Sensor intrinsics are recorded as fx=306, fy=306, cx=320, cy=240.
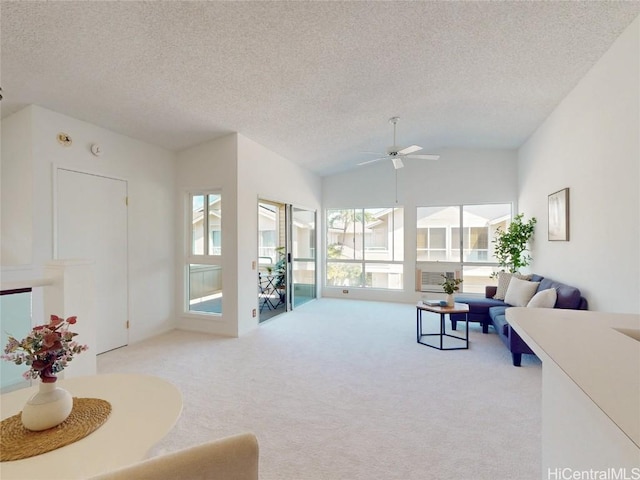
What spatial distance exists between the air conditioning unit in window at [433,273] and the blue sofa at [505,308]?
1.21m

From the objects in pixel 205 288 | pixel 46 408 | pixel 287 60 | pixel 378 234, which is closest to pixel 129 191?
pixel 205 288

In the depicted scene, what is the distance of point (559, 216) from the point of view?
3963 millimetres

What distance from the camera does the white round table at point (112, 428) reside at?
2.73ft

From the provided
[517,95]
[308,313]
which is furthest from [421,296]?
[517,95]

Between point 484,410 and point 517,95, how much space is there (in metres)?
3.66

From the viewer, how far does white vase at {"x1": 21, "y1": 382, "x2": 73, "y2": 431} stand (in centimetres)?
98

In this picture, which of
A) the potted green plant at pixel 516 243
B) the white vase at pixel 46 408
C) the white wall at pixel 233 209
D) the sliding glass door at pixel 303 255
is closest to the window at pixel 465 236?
the potted green plant at pixel 516 243

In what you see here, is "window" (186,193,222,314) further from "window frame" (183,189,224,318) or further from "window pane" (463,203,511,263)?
"window pane" (463,203,511,263)

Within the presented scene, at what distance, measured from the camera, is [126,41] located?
244 cm

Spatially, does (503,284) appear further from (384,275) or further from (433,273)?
(384,275)

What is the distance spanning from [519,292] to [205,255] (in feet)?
15.0

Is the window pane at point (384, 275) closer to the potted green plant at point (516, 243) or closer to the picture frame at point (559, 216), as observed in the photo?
the potted green plant at point (516, 243)

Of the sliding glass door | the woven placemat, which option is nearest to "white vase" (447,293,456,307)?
the sliding glass door

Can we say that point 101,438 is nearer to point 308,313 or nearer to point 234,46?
point 234,46
